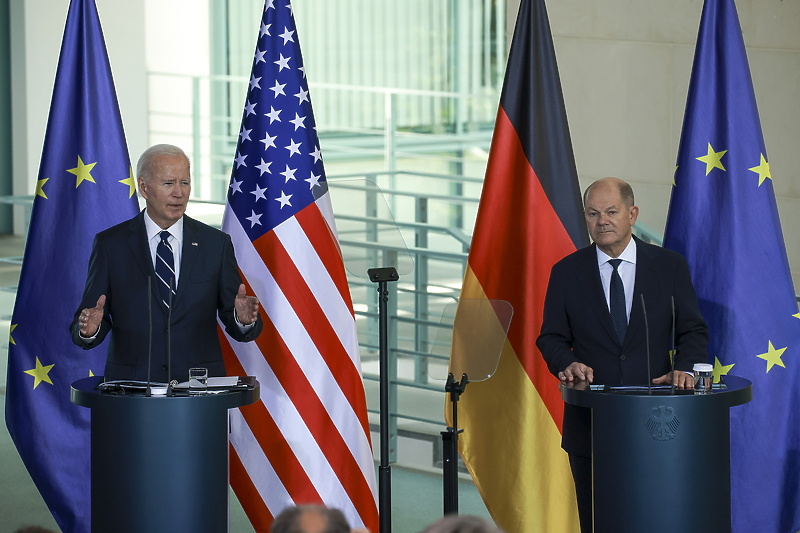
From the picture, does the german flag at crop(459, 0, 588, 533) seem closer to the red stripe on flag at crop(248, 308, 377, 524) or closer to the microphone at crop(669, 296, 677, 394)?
the red stripe on flag at crop(248, 308, 377, 524)

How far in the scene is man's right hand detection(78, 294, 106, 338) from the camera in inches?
136

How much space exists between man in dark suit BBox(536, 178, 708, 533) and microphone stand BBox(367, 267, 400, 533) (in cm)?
47

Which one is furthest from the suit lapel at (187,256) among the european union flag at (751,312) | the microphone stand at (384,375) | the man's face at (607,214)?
the european union flag at (751,312)

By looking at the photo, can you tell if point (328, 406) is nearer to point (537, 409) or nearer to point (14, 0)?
point (537, 409)

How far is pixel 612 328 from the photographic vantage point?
11.8 ft

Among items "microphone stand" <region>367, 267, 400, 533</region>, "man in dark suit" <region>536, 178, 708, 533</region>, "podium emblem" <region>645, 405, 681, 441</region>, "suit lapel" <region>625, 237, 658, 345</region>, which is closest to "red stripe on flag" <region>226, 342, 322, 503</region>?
"microphone stand" <region>367, 267, 400, 533</region>

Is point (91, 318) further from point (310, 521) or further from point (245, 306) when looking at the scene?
point (310, 521)

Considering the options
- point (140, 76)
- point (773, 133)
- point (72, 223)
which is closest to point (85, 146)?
point (72, 223)

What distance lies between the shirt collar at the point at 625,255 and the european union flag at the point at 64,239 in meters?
1.71

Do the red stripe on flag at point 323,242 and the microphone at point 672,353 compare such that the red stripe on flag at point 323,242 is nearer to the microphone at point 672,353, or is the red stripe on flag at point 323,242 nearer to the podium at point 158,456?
the podium at point 158,456

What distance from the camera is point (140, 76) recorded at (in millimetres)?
13383

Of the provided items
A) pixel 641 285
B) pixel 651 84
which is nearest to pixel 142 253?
pixel 641 285

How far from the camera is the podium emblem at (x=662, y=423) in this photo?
3238mm

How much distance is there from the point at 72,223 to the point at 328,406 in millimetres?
1113
